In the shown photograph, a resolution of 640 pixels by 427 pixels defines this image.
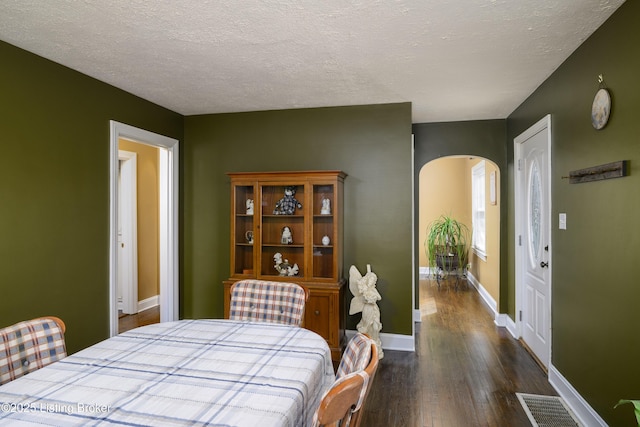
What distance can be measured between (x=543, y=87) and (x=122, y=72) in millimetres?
3417

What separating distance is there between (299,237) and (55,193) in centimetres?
209

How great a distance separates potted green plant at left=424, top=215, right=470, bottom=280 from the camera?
682 centimetres

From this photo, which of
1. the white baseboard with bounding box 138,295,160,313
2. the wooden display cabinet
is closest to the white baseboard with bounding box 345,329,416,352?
the wooden display cabinet

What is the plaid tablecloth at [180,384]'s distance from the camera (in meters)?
1.13

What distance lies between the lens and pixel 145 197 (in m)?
5.00

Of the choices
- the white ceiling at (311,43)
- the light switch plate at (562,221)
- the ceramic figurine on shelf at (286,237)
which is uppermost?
the white ceiling at (311,43)

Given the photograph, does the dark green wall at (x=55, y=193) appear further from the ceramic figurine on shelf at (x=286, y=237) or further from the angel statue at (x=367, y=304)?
the angel statue at (x=367, y=304)

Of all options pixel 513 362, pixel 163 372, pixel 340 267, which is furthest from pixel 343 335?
pixel 163 372

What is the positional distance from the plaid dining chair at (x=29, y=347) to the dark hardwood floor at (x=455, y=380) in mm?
1865

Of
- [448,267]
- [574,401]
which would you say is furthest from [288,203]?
[448,267]

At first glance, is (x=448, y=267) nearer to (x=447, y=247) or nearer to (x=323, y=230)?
(x=447, y=247)

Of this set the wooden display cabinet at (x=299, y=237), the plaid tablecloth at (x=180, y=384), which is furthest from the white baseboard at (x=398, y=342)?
the plaid tablecloth at (x=180, y=384)

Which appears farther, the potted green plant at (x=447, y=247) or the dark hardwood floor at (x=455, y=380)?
the potted green plant at (x=447, y=247)

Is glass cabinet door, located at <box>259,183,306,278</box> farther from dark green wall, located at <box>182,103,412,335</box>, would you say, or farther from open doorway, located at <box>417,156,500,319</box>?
open doorway, located at <box>417,156,500,319</box>
